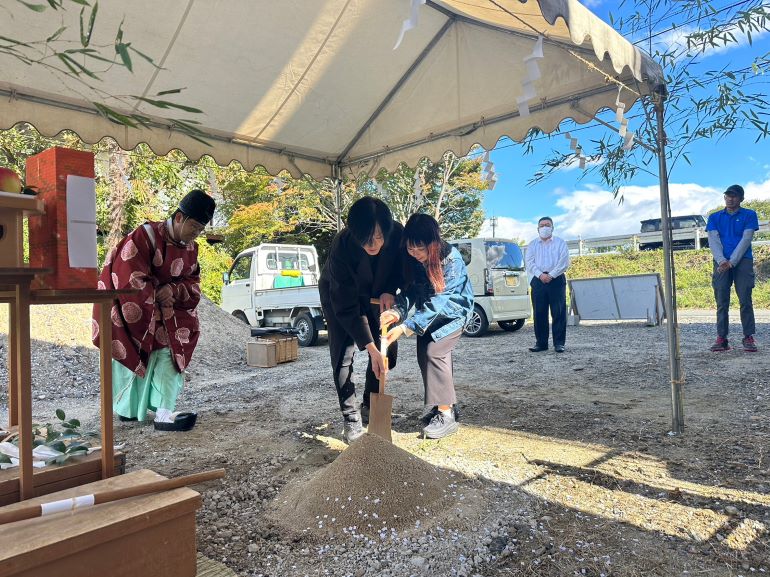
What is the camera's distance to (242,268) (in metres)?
9.93

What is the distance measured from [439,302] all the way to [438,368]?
1.35ft

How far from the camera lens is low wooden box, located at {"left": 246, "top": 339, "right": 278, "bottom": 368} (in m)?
6.66

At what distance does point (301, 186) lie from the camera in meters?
15.1

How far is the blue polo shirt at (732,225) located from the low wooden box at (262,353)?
5327 millimetres

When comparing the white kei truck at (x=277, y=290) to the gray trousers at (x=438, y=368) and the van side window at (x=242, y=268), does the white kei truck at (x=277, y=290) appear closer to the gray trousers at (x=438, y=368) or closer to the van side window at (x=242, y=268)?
the van side window at (x=242, y=268)

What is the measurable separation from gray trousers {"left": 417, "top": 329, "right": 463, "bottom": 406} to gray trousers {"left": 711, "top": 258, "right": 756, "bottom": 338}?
11.7 feet

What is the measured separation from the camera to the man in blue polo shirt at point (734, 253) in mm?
4961

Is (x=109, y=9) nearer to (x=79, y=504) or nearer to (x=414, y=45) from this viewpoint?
(x=414, y=45)

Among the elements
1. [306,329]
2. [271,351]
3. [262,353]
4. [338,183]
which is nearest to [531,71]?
[338,183]

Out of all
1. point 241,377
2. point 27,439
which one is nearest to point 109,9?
point 27,439

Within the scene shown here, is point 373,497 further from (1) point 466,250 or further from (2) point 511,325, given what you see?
(2) point 511,325

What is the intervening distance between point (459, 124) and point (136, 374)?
3018mm

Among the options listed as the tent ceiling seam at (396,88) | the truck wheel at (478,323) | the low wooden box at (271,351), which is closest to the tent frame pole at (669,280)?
the tent ceiling seam at (396,88)

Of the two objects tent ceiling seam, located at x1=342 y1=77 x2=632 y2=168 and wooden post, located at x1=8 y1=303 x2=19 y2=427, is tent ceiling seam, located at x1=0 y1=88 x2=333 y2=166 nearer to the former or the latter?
tent ceiling seam, located at x1=342 y1=77 x2=632 y2=168
